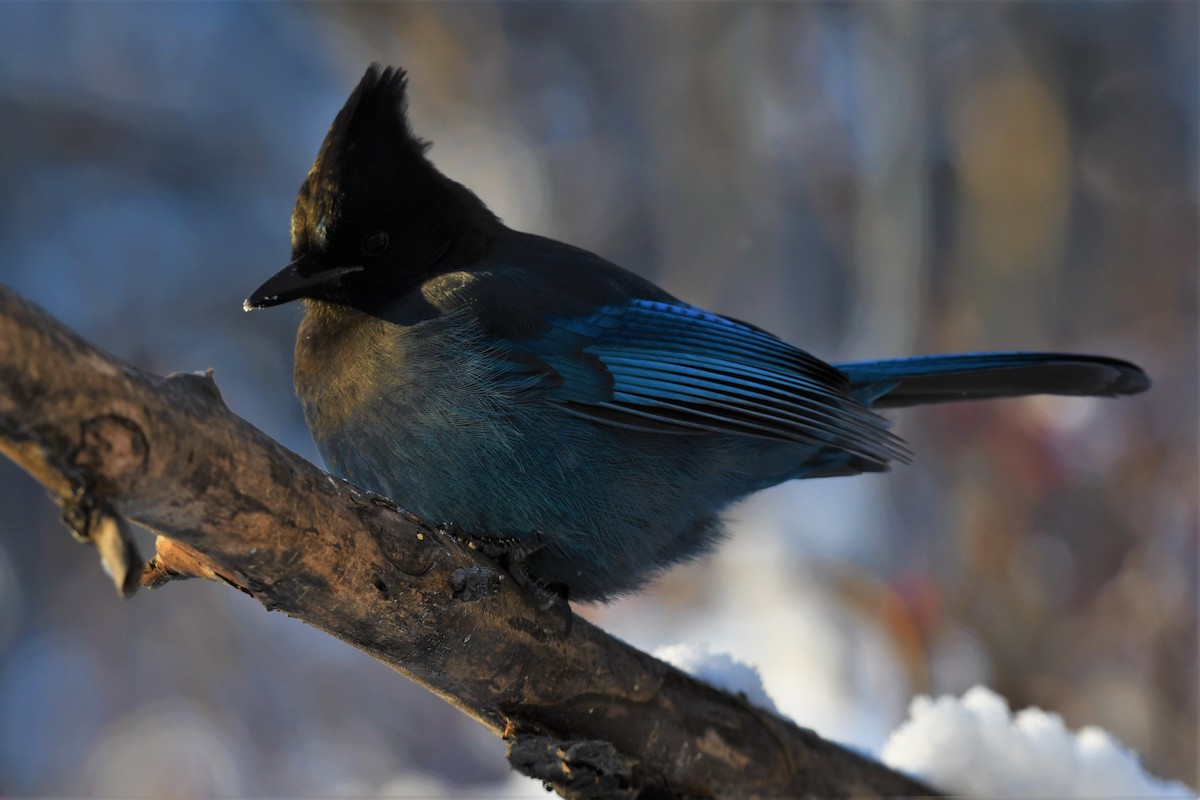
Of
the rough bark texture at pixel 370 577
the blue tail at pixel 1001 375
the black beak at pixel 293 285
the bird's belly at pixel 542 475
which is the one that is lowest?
the rough bark texture at pixel 370 577

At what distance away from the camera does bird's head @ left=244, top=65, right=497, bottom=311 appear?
2.80 meters

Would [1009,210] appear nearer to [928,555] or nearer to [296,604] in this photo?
[928,555]

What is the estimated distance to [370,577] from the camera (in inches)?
77.7

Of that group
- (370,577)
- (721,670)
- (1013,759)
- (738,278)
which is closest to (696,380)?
(721,670)

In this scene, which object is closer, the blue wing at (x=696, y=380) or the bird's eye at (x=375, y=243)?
the blue wing at (x=696, y=380)

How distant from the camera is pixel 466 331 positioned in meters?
2.71

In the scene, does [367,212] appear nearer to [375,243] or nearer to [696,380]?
[375,243]

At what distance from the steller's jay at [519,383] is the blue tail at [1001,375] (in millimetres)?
199

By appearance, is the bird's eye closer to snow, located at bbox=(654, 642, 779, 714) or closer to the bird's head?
the bird's head

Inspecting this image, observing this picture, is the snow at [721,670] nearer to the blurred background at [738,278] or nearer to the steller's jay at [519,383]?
the steller's jay at [519,383]

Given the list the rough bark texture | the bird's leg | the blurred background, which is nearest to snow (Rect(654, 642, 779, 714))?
the rough bark texture

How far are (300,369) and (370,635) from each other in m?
1.06

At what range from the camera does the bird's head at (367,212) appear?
2.80 meters

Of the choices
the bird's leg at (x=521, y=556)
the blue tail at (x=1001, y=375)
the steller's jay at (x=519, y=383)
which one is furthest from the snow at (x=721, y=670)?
the blue tail at (x=1001, y=375)
